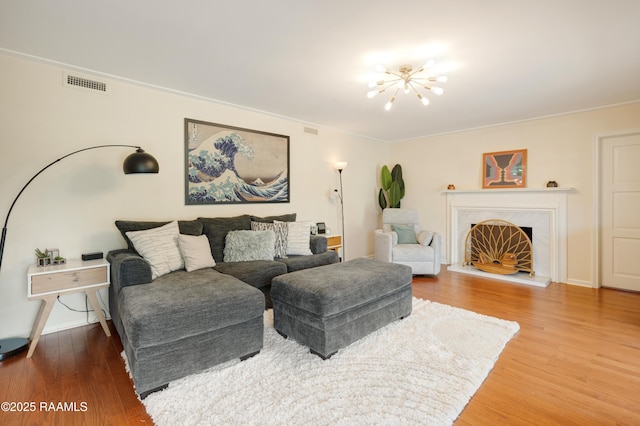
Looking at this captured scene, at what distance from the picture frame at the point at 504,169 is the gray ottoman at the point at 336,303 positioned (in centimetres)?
313

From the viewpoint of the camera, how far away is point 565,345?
2.45 m

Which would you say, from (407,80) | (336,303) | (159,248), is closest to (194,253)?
(159,248)

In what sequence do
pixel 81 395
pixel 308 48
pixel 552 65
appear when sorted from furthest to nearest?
pixel 552 65, pixel 308 48, pixel 81 395

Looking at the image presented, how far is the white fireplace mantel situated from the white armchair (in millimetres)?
798

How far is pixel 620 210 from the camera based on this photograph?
3.97 meters

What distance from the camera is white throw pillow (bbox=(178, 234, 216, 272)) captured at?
2869mm

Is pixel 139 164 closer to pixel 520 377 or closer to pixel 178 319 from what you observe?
pixel 178 319

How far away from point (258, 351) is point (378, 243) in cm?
313

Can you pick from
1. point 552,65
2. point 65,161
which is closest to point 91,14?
point 65,161

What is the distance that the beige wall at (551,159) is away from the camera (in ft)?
13.4

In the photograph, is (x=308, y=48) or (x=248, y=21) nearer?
(x=248, y=21)

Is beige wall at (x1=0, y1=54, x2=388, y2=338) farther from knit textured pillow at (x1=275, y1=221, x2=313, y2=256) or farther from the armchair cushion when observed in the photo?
the armchair cushion

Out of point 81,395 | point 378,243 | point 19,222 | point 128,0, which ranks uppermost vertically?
point 128,0

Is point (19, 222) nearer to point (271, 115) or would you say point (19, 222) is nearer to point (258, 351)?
point (258, 351)
